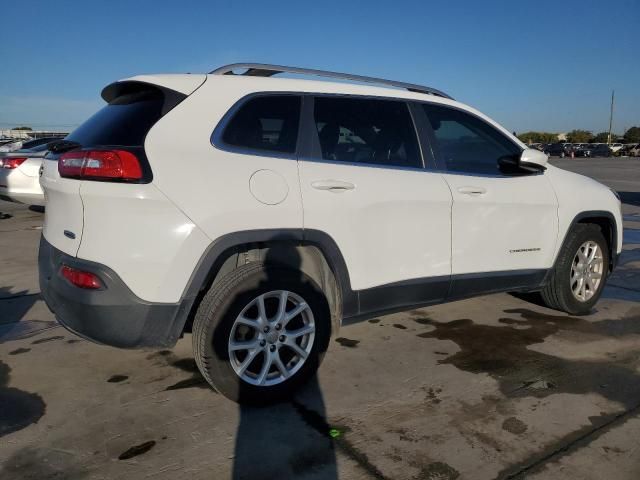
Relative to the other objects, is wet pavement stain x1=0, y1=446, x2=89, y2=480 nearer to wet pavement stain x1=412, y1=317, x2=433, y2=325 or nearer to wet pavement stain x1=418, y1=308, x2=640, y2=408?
wet pavement stain x1=418, y1=308, x2=640, y2=408

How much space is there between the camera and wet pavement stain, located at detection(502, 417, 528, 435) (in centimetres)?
257

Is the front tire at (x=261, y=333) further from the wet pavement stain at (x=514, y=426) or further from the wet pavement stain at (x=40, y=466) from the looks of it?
the wet pavement stain at (x=514, y=426)

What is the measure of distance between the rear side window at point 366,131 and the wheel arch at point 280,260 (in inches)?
21.1

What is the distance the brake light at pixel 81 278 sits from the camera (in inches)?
96.1

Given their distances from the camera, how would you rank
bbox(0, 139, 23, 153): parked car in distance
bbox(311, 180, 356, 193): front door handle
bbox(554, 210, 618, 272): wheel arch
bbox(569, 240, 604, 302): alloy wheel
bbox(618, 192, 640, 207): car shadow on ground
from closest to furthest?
bbox(311, 180, 356, 193): front door handle < bbox(554, 210, 618, 272): wheel arch < bbox(569, 240, 604, 302): alloy wheel < bbox(0, 139, 23, 153): parked car in distance < bbox(618, 192, 640, 207): car shadow on ground

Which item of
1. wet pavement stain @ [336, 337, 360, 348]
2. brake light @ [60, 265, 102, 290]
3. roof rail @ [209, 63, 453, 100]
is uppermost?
roof rail @ [209, 63, 453, 100]

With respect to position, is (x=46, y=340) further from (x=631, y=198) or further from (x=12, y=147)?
(x=631, y=198)

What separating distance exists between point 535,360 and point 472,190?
124 centimetres

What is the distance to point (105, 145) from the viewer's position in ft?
8.41

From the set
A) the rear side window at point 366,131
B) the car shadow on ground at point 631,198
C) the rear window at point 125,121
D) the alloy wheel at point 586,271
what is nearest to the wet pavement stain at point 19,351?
the rear window at point 125,121

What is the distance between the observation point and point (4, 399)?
2857 millimetres

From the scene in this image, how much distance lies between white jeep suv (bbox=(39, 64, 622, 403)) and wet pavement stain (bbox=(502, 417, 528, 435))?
3.12 ft

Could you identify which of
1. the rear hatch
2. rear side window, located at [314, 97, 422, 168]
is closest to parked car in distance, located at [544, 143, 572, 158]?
rear side window, located at [314, 97, 422, 168]

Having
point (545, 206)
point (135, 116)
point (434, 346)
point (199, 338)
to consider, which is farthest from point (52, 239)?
point (545, 206)
